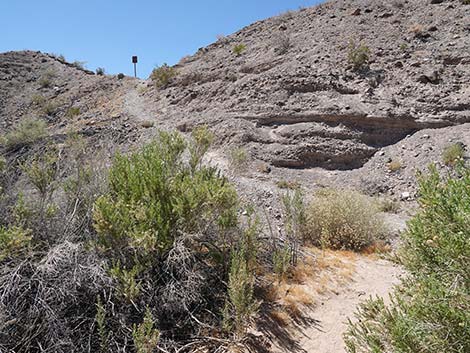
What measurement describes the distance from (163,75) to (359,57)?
9.71 metres

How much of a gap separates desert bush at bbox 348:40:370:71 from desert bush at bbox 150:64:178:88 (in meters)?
8.78

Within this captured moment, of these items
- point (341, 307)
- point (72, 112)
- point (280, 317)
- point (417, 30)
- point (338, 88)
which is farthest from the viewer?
point (72, 112)

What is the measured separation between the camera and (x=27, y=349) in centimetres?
320

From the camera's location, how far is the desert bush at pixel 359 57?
14023mm

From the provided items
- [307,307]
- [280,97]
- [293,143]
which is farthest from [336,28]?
[307,307]

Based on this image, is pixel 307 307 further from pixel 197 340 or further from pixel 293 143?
pixel 293 143

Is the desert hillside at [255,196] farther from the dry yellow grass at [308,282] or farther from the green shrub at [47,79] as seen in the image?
the green shrub at [47,79]

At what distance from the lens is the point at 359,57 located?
1400cm

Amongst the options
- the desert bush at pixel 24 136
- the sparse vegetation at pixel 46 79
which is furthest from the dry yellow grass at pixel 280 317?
the sparse vegetation at pixel 46 79

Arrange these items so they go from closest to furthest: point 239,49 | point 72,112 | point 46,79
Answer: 1. point 239,49
2. point 72,112
3. point 46,79

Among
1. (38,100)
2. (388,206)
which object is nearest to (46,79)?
(38,100)

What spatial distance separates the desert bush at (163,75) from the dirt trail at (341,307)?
48.4 ft

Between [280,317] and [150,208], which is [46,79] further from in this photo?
[280,317]

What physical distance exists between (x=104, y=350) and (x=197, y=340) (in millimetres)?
872
